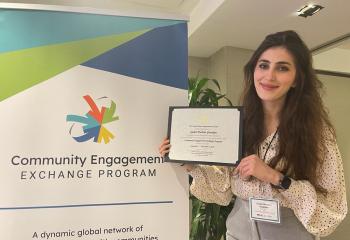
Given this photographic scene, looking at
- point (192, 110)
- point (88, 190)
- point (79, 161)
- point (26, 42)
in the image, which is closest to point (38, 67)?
point (26, 42)

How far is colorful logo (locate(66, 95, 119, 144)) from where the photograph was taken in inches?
57.2

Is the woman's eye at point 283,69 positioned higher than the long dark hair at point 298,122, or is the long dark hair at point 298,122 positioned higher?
the woman's eye at point 283,69

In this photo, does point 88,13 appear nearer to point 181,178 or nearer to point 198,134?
point 198,134

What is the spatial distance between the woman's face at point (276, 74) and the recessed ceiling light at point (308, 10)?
155 cm

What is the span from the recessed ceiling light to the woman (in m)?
1.47

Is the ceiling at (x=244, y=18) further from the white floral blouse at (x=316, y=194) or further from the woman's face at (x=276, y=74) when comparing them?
the white floral blouse at (x=316, y=194)

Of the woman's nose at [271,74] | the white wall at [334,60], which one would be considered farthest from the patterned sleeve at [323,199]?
the white wall at [334,60]

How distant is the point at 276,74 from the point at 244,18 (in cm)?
167

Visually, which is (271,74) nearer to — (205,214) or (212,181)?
(212,181)

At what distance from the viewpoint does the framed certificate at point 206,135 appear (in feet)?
4.59

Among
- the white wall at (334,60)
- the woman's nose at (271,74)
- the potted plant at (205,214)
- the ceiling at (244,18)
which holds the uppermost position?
the ceiling at (244,18)

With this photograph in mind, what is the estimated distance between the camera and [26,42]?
141cm

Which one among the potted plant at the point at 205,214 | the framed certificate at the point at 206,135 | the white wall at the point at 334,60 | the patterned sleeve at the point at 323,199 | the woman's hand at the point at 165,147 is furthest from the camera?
the white wall at the point at 334,60

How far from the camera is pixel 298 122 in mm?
1426
